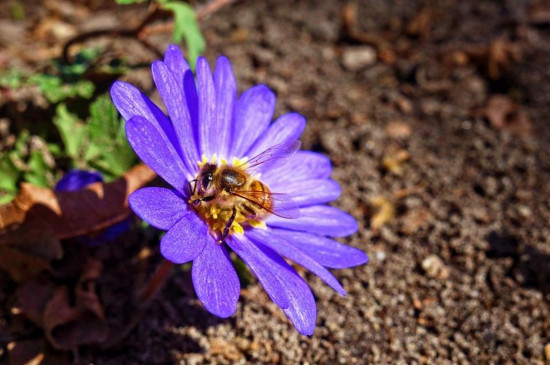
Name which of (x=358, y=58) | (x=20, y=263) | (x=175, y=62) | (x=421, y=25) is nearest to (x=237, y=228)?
(x=175, y=62)

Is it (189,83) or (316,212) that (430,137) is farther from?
(189,83)

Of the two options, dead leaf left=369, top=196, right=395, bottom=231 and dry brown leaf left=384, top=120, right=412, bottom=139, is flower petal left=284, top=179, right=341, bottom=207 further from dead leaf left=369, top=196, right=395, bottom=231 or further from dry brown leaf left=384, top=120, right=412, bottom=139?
dry brown leaf left=384, top=120, right=412, bottom=139

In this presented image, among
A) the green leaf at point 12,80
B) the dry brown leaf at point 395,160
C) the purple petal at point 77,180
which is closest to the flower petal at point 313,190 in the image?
the purple petal at point 77,180

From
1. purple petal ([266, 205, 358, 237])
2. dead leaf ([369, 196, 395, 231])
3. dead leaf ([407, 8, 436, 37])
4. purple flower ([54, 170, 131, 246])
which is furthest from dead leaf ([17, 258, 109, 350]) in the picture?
dead leaf ([407, 8, 436, 37])

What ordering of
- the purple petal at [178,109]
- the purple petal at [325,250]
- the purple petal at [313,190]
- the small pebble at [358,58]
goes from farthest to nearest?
the small pebble at [358,58] < the purple petal at [313,190] < the purple petal at [325,250] < the purple petal at [178,109]

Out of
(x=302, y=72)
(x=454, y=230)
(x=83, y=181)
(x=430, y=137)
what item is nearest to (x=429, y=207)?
(x=454, y=230)

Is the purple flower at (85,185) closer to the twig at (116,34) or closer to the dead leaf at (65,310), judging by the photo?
the dead leaf at (65,310)
